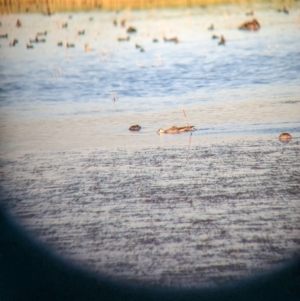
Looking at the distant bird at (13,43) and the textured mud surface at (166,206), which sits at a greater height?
the textured mud surface at (166,206)

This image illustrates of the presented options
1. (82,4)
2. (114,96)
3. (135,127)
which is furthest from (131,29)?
(135,127)

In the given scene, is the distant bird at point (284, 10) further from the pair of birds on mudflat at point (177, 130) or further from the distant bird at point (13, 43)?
the pair of birds on mudflat at point (177, 130)

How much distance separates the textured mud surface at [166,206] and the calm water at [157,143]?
0.01 metres

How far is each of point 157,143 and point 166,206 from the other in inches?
63.8

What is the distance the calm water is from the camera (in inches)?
156

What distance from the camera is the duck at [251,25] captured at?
11.1 meters

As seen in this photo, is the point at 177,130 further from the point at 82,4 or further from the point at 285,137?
the point at 82,4

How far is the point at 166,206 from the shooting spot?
4.55 meters

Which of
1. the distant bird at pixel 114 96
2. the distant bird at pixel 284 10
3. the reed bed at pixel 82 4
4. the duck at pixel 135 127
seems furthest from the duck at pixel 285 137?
the reed bed at pixel 82 4

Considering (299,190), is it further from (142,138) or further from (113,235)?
(142,138)

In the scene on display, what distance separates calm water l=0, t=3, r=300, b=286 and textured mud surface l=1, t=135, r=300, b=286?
0.04ft

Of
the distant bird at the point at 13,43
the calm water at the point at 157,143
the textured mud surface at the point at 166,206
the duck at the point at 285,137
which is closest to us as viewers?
the textured mud surface at the point at 166,206

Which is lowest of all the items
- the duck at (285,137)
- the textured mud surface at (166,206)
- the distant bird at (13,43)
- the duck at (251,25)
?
the duck at (251,25)

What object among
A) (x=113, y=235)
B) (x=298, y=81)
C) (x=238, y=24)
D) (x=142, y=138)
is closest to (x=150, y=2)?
(x=238, y=24)
